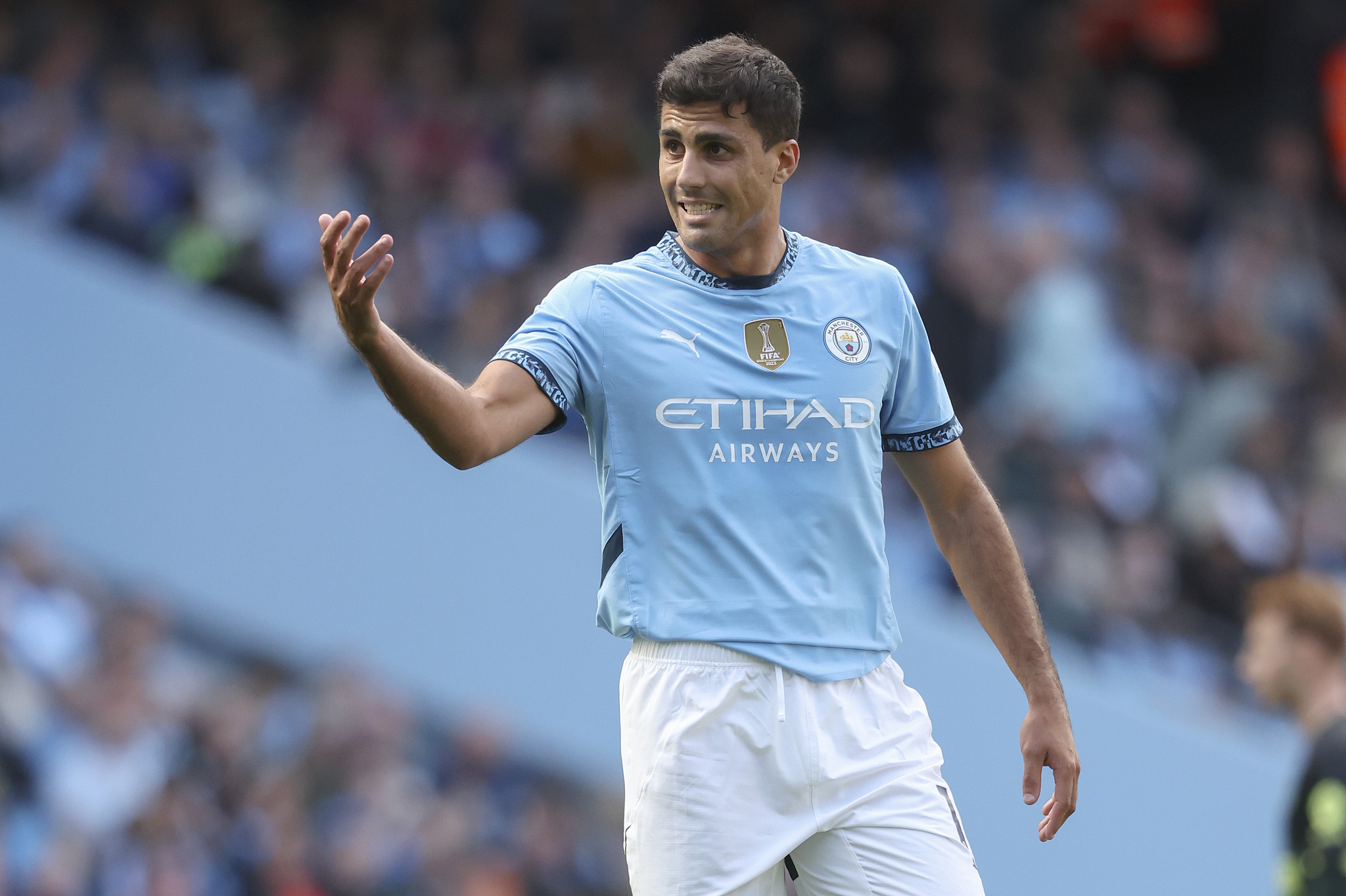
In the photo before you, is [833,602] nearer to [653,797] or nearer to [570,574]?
[653,797]

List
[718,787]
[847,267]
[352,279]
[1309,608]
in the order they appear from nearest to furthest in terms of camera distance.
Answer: [352,279] → [718,787] → [847,267] → [1309,608]

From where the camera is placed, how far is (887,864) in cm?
312

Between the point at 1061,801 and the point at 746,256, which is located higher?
the point at 746,256

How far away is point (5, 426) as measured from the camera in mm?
9234

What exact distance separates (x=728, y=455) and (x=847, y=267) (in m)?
0.59

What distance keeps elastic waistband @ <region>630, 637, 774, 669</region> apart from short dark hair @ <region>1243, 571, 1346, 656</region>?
2714 mm

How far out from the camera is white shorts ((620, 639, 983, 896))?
10.2ft

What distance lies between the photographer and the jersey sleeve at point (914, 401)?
3498mm

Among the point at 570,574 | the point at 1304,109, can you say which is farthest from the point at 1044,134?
the point at 570,574

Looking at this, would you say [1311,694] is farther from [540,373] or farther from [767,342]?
[540,373]

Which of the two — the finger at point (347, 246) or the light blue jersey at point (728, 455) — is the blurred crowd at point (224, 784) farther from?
the finger at point (347, 246)

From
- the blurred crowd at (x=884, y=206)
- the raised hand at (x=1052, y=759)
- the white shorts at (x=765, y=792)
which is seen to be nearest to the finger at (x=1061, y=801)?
the raised hand at (x=1052, y=759)

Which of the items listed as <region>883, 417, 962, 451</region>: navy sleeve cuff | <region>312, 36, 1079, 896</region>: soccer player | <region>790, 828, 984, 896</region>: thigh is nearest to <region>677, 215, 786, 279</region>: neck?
<region>312, 36, 1079, 896</region>: soccer player

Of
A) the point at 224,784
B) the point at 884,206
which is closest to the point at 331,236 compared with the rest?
the point at 224,784
